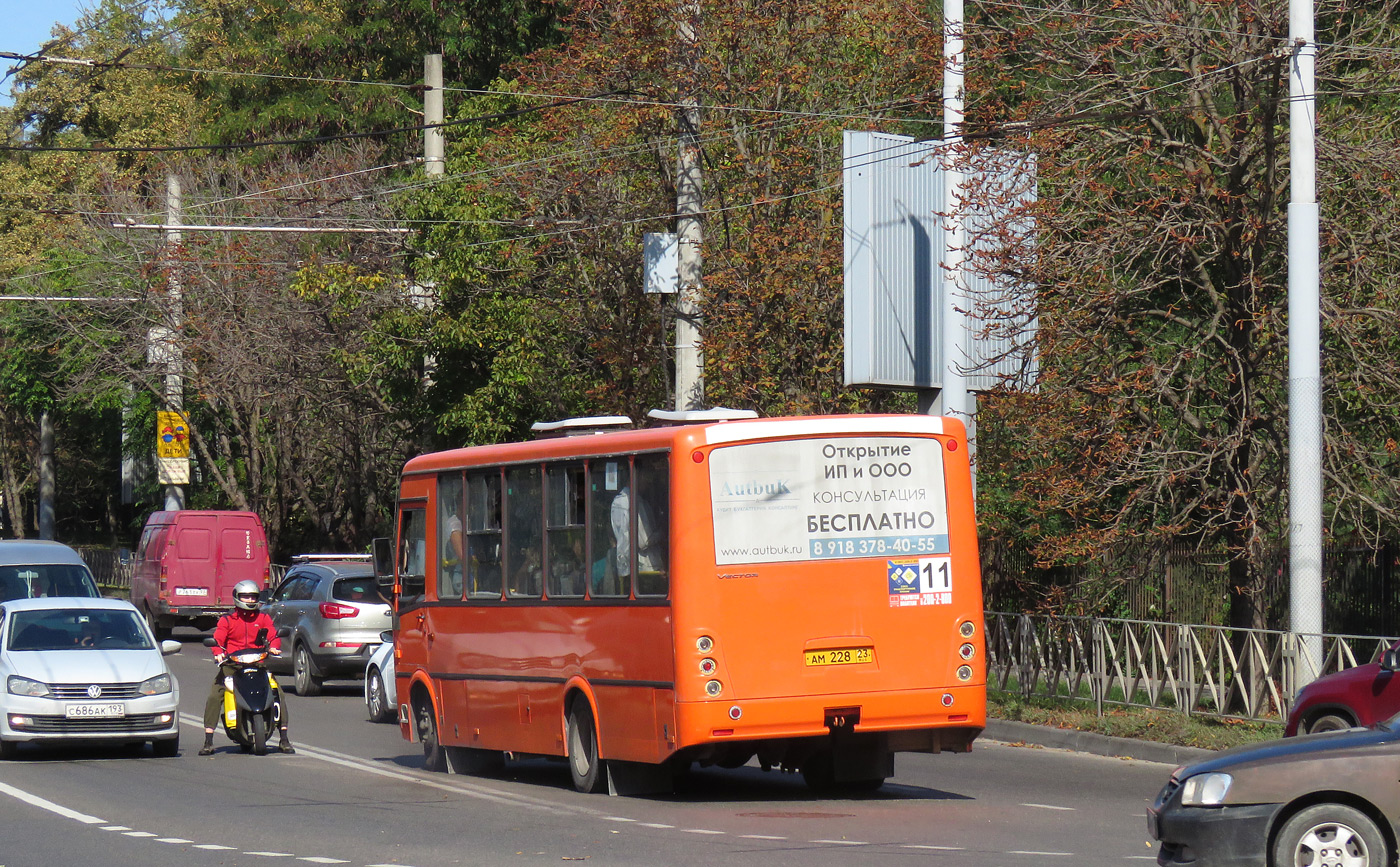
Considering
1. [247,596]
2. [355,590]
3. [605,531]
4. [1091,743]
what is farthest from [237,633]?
[1091,743]

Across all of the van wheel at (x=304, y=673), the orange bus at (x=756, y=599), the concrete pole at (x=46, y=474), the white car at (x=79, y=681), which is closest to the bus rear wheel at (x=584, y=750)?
the orange bus at (x=756, y=599)

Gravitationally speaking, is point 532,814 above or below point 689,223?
below

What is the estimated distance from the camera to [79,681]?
1686 centimetres

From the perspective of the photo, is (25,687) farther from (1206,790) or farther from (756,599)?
(1206,790)

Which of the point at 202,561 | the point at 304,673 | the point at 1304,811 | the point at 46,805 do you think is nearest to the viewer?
the point at 1304,811

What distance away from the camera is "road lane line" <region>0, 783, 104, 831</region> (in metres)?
12.6

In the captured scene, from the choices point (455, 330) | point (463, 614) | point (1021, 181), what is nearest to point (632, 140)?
point (455, 330)

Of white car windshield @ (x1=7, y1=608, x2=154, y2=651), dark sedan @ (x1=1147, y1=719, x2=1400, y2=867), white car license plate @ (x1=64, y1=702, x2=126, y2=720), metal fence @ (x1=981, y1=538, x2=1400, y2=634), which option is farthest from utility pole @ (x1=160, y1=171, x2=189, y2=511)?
dark sedan @ (x1=1147, y1=719, x2=1400, y2=867)

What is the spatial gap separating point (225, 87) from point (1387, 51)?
45320 millimetres

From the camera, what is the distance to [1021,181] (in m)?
20.5

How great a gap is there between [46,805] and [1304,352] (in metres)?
11.4

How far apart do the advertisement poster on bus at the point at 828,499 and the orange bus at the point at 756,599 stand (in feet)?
0.04

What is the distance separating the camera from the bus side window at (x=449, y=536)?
1594 centimetres

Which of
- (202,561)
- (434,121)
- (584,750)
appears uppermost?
(434,121)
